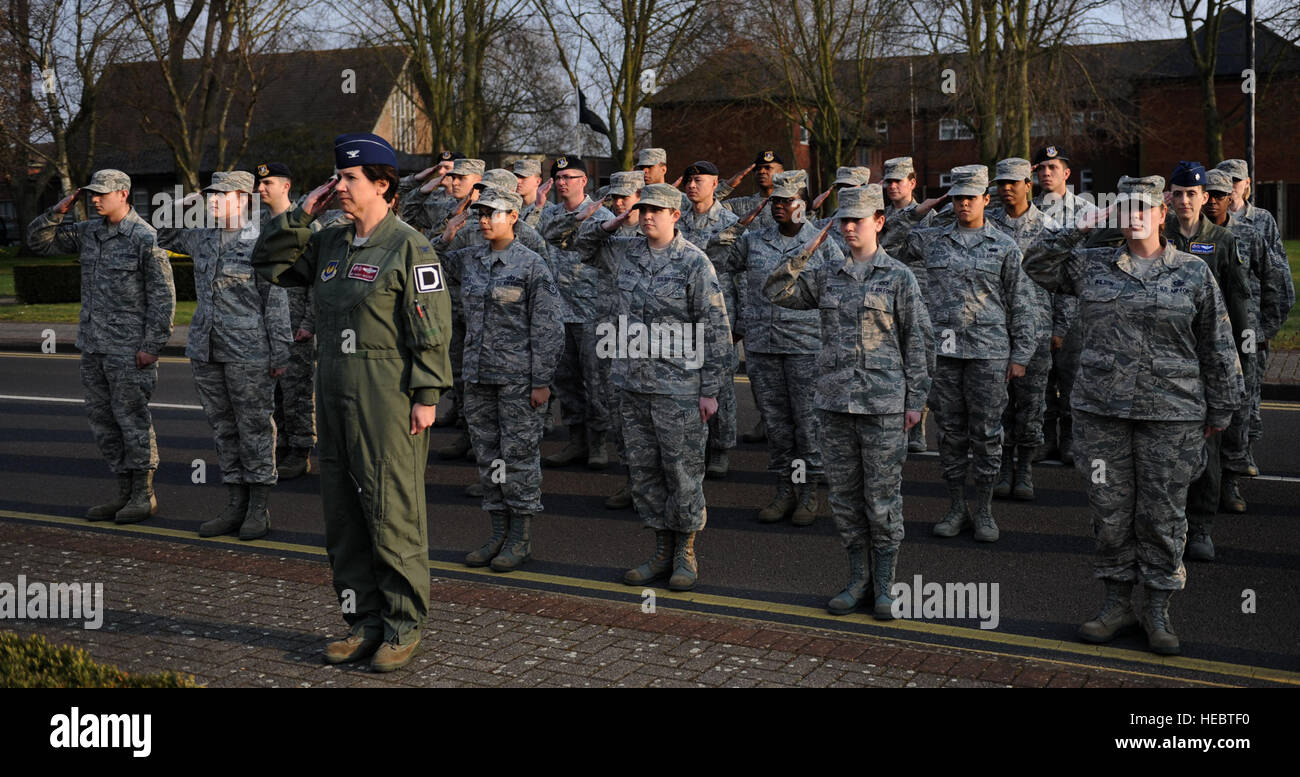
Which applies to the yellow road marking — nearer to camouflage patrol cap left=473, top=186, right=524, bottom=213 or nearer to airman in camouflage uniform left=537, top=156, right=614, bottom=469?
camouflage patrol cap left=473, top=186, right=524, bottom=213

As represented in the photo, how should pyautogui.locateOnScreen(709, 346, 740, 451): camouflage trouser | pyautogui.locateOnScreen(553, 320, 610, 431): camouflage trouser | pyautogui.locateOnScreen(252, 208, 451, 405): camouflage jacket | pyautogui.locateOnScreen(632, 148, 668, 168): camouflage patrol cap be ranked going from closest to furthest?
pyautogui.locateOnScreen(252, 208, 451, 405): camouflage jacket, pyautogui.locateOnScreen(709, 346, 740, 451): camouflage trouser, pyautogui.locateOnScreen(553, 320, 610, 431): camouflage trouser, pyautogui.locateOnScreen(632, 148, 668, 168): camouflage patrol cap

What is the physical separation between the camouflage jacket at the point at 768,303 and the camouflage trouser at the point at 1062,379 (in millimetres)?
2418

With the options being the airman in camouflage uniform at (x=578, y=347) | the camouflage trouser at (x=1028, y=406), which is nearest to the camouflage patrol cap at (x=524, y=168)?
the airman in camouflage uniform at (x=578, y=347)

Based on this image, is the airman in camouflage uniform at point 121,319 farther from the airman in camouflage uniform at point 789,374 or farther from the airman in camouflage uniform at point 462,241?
the airman in camouflage uniform at point 789,374

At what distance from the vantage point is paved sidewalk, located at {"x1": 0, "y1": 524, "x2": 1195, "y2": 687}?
17.5 feet

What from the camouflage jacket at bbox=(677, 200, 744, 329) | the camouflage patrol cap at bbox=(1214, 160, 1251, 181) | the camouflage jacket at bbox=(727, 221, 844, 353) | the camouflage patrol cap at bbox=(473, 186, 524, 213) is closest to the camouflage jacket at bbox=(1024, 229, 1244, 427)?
the camouflage jacket at bbox=(727, 221, 844, 353)

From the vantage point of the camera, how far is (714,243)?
30.5 ft

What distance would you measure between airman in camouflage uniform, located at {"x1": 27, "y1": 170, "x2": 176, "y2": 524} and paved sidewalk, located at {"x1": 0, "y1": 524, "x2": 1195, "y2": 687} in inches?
62.4

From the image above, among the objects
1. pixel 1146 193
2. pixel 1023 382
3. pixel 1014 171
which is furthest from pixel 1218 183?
pixel 1146 193

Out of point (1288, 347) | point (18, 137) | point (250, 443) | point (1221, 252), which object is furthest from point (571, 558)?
point (18, 137)

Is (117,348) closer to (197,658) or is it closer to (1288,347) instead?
(197,658)

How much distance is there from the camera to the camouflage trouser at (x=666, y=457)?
22.7 ft
